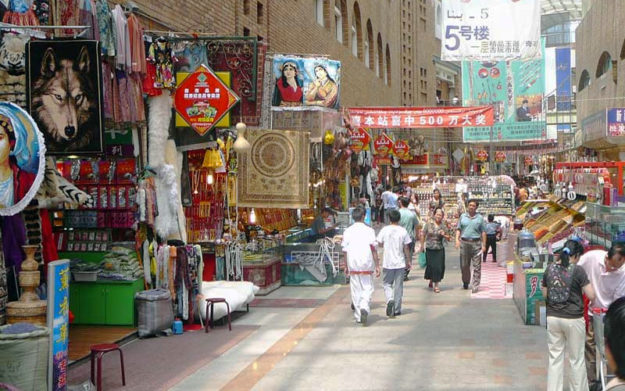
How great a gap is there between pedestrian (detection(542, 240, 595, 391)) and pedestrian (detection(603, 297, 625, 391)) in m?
4.07

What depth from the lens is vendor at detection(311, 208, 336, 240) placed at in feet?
61.2

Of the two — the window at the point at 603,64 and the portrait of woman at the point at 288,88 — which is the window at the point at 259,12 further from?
the window at the point at 603,64

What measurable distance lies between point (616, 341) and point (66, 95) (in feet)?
21.5

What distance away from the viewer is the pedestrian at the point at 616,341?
10.2ft

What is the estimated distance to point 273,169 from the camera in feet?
52.5

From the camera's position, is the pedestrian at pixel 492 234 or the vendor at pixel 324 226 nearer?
the vendor at pixel 324 226

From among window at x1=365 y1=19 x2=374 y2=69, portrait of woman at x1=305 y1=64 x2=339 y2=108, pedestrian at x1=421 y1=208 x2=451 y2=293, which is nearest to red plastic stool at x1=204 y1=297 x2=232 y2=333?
pedestrian at x1=421 y1=208 x2=451 y2=293

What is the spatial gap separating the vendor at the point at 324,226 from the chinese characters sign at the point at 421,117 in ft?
18.6

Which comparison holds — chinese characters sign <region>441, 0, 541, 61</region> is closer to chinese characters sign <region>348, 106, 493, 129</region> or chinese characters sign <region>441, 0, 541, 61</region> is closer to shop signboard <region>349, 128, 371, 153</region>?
chinese characters sign <region>348, 106, 493, 129</region>

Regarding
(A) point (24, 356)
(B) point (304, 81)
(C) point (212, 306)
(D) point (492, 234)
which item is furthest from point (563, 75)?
(A) point (24, 356)

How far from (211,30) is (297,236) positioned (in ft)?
15.8

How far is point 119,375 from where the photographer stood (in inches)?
348

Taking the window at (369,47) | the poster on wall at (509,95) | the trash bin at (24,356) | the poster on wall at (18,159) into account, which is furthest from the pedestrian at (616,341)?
the poster on wall at (509,95)

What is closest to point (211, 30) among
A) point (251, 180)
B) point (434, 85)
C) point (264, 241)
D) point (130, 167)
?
point (251, 180)
